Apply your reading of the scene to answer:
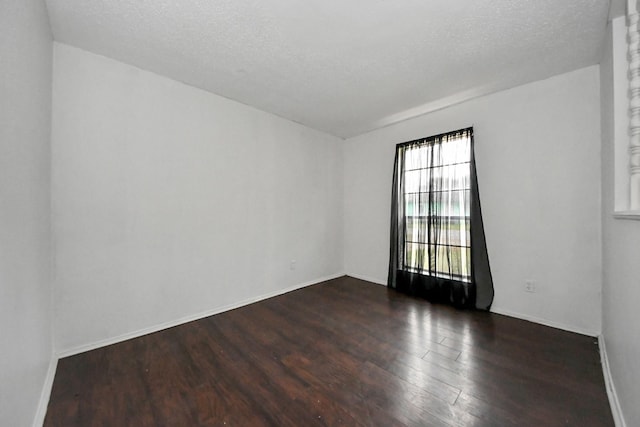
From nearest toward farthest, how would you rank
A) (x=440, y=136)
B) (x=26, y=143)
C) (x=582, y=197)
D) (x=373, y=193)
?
(x=26, y=143) → (x=582, y=197) → (x=440, y=136) → (x=373, y=193)

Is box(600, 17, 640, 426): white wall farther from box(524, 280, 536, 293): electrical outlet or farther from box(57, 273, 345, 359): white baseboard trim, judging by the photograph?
box(57, 273, 345, 359): white baseboard trim

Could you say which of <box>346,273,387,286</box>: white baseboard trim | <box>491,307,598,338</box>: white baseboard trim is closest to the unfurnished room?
<box>491,307,598,338</box>: white baseboard trim

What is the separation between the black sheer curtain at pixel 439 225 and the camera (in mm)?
2898

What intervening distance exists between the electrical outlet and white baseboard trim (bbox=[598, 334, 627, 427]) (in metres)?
0.61

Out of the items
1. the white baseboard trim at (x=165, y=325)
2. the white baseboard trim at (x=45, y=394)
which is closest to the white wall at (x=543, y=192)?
the white baseboard trim at (x=165, y=325)

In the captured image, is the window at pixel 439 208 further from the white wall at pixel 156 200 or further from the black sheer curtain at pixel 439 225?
the white wall at pixel 156 200

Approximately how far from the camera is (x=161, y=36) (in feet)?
6.31

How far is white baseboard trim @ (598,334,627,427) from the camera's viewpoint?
131cm

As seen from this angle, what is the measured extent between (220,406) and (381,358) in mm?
1219

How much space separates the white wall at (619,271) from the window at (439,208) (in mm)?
1123

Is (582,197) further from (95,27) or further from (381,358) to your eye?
(95,27)

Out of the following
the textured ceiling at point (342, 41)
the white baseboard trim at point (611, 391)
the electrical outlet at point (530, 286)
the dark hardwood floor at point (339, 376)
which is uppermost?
the textured ceiling at point (342, 41)

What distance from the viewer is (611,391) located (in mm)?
1516

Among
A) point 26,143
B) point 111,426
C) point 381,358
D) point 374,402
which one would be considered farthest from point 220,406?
point 26,143
